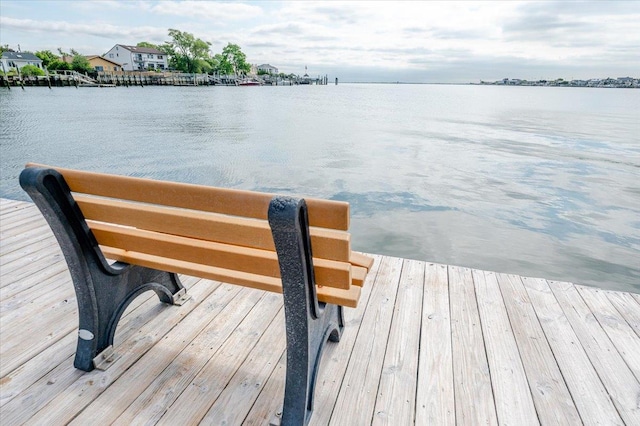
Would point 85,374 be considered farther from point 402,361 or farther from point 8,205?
point 8,205

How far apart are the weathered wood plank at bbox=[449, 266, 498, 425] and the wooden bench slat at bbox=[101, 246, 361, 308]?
2.67 ft

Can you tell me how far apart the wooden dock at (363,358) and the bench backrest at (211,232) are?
0.59m

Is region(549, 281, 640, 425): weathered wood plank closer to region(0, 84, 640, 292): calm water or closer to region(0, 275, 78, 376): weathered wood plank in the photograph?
region(0, 84, 640, 292): calm water

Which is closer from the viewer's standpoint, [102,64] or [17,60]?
[17,60]

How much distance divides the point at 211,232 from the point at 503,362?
1.75 m

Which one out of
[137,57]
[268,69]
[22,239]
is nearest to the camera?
[22,239]

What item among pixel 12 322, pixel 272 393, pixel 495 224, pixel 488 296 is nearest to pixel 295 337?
pixel 272 393

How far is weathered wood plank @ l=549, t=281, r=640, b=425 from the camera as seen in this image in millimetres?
1794

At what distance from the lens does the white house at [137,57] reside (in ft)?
285

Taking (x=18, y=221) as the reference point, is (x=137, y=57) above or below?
above

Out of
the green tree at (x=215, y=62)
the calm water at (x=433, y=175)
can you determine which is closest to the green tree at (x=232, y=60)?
the green tree at (x=215, y=62)

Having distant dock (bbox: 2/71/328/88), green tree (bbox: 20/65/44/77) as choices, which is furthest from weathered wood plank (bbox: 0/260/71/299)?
green tree (bbox: 20/65/44/77)

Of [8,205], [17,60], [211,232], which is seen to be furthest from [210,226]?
[17,60]

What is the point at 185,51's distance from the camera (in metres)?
91.4
